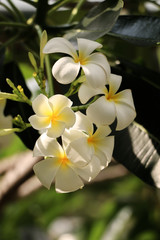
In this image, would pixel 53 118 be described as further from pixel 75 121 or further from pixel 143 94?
pixel 143 94

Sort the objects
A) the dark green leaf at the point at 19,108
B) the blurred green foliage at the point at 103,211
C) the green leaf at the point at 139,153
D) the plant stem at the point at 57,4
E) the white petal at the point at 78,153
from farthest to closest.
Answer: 1. the blurred green foliage at the point at 103,211
2. the plant stem at the point at 57,4
3. the dark green leaf at the point at 19,108
4. the green leaf at the point at 139,153
5. the white petal at the point at 78,153

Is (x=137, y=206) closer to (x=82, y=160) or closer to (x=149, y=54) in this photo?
(x=149, y=54)

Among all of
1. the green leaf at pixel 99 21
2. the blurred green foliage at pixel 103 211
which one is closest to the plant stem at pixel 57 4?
the green leaf at pixel 99 21

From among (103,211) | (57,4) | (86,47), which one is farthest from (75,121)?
(103,211)

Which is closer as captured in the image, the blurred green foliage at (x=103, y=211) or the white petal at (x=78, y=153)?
the white petal at (x=78, y=153)

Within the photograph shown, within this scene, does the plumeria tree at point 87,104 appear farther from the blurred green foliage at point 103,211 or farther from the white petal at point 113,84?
the blurred green foliage at point 103,211

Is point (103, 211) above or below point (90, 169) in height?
below

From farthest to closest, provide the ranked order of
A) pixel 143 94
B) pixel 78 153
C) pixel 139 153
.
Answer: pixel 143 94 → pixel 139 153 → pixel 78 153
